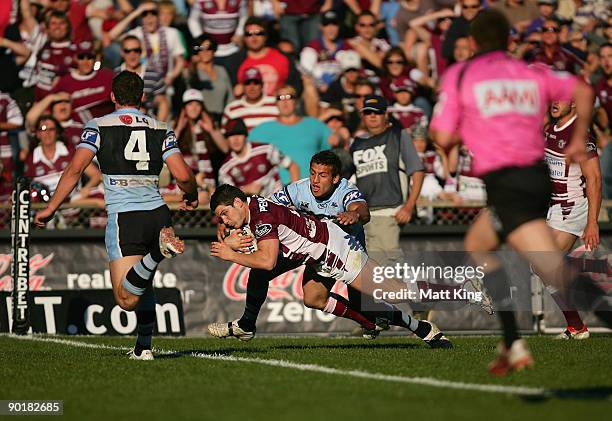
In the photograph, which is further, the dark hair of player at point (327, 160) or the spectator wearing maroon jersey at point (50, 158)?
the spectator wearing maroon jersey at point (50, 158)

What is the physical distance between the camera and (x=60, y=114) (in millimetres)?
15742

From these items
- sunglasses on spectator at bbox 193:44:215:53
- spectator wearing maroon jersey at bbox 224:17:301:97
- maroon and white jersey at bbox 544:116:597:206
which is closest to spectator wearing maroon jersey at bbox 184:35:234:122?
sunglasses on spectator at bbox 193:44:215:53

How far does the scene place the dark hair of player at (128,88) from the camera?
9.56 metres

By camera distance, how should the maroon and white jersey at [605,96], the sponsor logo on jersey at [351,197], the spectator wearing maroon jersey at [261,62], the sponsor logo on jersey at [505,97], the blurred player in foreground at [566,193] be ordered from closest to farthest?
1. the sponsor logo on jersey at [505,97]
2. the sponsor logo on jersey at [351,197]
3. the blurred player in foreground at [566,193]
4. the spectator wearing maroon jersey at [261,62]
5. the maroon and white jersey at [605,96]

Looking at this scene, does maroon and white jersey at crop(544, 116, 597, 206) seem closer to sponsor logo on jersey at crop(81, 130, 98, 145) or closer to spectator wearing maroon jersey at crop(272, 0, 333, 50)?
sponsor logo on jersey at crop(81, 130, 98, 145)

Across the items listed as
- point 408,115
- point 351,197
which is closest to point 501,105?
point 351,197

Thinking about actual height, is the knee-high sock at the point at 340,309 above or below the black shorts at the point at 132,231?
below

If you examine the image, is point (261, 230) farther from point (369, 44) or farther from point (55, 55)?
point (369, 44)

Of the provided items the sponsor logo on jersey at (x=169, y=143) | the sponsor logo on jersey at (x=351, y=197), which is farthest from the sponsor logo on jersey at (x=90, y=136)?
the sponsor logo on jersey at (x=351, y=197)

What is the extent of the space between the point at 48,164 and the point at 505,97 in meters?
9.07

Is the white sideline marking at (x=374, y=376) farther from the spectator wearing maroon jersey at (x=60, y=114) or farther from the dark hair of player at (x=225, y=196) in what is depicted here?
the spectator wearing maroon jersey at (x=60, y=114)

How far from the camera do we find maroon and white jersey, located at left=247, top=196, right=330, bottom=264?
984 cm

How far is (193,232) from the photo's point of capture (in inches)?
562

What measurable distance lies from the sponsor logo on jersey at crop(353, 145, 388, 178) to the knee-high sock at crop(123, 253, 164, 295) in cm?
425
